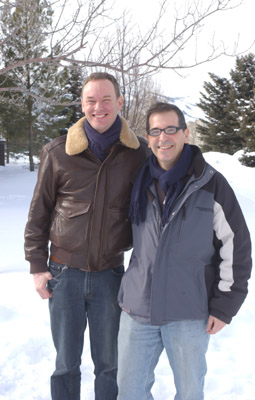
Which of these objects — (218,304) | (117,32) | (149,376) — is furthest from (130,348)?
(117,32)

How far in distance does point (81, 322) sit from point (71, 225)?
2.03ft

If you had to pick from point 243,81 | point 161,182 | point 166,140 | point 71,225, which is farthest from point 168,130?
point 243,81

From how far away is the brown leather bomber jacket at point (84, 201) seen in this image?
2090mm

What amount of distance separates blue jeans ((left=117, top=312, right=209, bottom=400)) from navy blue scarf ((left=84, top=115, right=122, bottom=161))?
3.14 ft

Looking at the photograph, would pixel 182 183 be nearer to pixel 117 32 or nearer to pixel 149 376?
pixel 149 376

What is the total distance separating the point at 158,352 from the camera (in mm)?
1996

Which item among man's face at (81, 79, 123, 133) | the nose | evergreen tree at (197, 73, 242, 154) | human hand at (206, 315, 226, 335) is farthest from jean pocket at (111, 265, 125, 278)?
evergreen tree at (197, 73, 242, 154)

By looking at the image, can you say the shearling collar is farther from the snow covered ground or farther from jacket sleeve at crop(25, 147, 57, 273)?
the snow covered ground

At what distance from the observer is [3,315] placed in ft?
12.0

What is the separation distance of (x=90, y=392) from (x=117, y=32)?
363 centimetres

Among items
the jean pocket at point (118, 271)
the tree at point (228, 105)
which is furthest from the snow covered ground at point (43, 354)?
the tree at point (228, 105)

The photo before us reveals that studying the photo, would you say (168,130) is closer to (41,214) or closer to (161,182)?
(161,182)

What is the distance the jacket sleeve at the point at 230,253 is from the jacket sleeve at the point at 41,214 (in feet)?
3.27

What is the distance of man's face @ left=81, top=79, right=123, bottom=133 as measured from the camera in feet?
6.68
